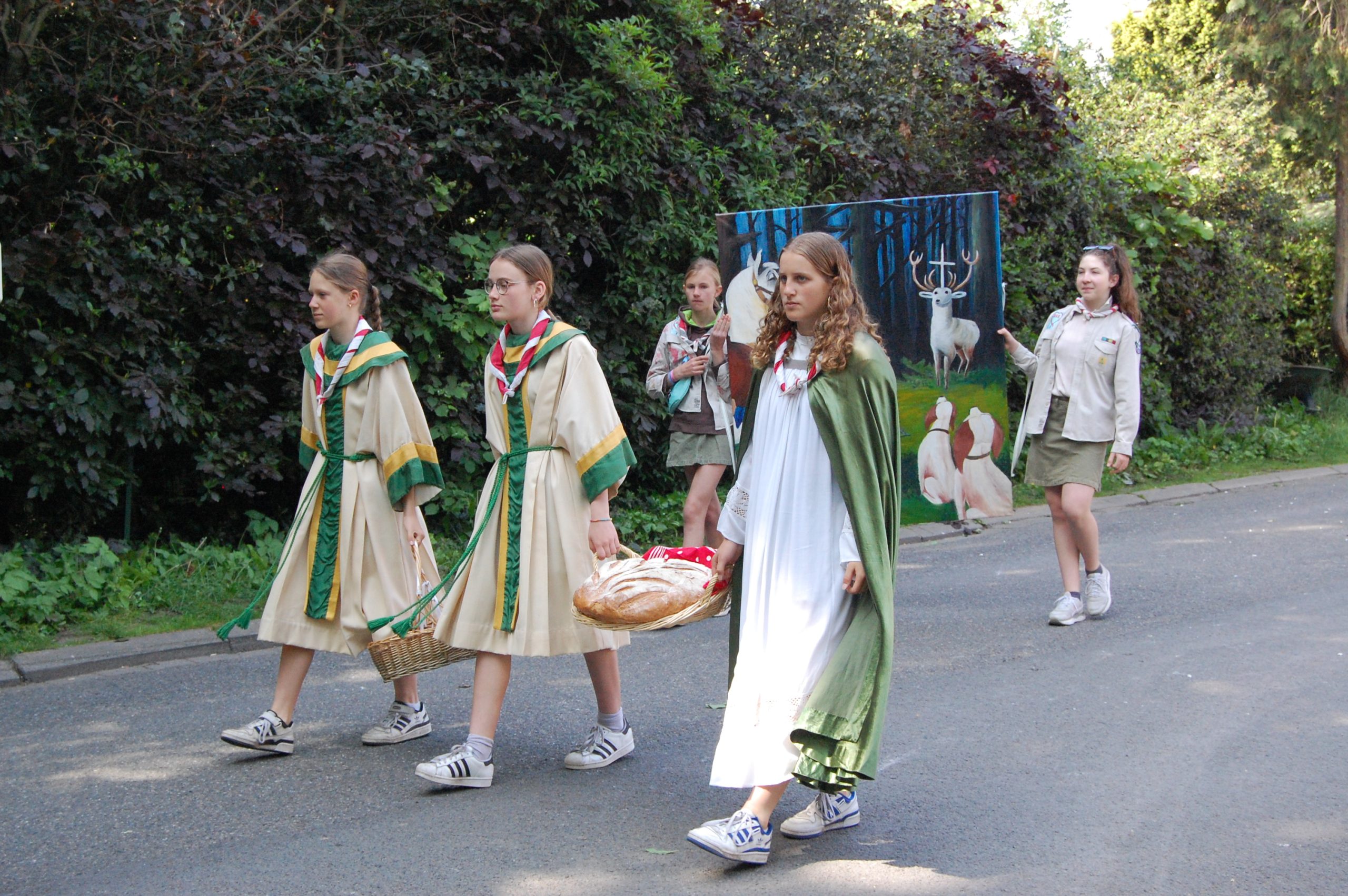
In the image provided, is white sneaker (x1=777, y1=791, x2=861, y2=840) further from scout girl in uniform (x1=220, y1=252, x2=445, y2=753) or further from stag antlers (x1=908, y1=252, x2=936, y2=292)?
stag antlers (x1=908, y1=252, x2=936, y2=292)

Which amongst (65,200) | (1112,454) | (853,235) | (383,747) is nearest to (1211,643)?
(1112,454)

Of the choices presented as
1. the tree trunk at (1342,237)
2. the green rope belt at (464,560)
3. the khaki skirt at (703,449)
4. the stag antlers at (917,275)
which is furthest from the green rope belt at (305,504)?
the tree trunk at (1342,237)

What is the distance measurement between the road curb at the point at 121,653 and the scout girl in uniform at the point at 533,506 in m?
1.89

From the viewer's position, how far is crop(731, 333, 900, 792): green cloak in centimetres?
362

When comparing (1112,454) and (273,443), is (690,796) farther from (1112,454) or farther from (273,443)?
(273,443)

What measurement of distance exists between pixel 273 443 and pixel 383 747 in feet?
12.1

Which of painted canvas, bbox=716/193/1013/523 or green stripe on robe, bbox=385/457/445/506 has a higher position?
painted canvas, bbox=716/193/1013/523

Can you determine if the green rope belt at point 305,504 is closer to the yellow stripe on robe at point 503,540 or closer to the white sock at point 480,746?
the yellow stripe on robe at point 503,540

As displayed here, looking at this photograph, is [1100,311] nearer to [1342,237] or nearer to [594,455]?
[594,455]

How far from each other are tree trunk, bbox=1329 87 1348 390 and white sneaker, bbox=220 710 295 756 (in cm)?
1582

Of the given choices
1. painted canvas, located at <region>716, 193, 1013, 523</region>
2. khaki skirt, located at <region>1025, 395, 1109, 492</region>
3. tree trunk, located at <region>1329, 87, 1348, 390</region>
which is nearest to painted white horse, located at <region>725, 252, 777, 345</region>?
painted canvas, located at <region>716, 193, 1013, 523</region>

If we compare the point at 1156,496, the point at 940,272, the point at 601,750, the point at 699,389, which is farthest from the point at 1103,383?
the point at 1156,496

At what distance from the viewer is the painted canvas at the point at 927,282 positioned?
7285 millimetres

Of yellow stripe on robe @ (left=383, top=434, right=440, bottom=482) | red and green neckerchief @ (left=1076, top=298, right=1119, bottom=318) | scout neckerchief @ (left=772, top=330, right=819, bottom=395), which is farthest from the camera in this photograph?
red and green neckerchief @ (left=1076, top=298, right=1119, bottom=318)
